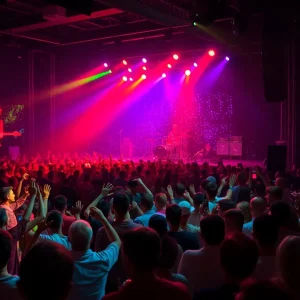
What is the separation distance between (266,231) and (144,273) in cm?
126

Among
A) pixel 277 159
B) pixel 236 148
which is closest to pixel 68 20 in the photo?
pixel 277 159

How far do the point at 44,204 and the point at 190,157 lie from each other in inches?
583

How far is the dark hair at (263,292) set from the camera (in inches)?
52.9

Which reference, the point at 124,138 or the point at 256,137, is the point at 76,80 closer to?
the point at 124,138

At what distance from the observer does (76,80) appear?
743 inches

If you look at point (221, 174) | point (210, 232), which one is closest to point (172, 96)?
point (221, 174)

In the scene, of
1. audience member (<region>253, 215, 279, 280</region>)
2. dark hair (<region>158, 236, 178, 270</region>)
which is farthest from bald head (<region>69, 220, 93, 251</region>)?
audience member (<region>253, 215, 279, 280</region>)

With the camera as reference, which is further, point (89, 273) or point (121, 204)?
point (121, 204)

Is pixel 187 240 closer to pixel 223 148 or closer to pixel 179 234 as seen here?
pixel 179 234

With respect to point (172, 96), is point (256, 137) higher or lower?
lower

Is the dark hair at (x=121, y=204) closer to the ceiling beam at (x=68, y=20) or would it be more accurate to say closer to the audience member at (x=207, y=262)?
the audience member at (x=207, y=262)

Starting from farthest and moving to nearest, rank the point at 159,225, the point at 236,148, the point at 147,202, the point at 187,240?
1. the point at 236,148
2. the point at 147,202
3. the point at 187,240
4. the point at 159,225

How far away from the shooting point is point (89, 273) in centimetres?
272

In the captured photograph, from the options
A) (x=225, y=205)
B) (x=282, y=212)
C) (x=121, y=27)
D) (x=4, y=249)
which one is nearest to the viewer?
(x=4, y=249)
